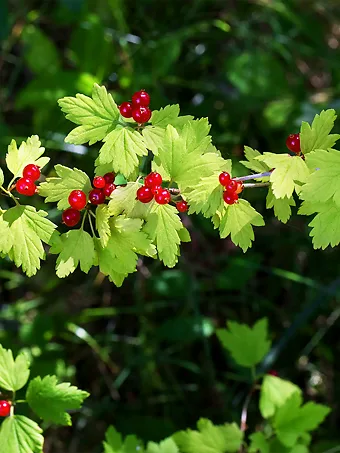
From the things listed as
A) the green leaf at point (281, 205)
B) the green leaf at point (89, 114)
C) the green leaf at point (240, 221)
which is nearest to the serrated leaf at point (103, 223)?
the green leaf at point (89, 114)

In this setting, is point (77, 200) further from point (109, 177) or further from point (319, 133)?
point (319, 133)

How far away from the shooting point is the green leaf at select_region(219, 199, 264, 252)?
113cm

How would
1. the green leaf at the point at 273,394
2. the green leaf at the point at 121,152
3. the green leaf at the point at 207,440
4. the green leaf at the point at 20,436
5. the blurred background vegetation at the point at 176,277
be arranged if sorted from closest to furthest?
the green leaf at the point at 121,152
the green leaf at the point at 20,436
the green leaf at the point at 207,440
the green leaf at the point at 273,394
the blurred background vegetation at the point at 176,277

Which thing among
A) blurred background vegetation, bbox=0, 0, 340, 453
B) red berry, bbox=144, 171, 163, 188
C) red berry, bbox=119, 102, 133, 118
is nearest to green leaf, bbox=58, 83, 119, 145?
red berry, bbox=119, 102, 133, 118

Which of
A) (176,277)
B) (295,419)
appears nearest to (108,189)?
(295,419)

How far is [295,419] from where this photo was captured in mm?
1727

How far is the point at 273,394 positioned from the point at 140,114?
Answer: 1.16 m

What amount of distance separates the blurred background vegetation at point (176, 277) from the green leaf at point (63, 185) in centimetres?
92

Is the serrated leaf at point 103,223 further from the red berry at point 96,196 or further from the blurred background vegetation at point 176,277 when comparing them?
the blurred background vegetation at point 176,277

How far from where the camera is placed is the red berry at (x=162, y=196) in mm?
1081

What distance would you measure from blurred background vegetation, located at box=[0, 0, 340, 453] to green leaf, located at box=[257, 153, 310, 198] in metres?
1.08

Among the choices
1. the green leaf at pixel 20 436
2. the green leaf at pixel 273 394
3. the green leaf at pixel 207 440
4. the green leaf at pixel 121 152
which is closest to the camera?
the green leaf at pixel 121 152

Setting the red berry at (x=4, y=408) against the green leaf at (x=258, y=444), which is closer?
the red berry at (x=4, y=408)

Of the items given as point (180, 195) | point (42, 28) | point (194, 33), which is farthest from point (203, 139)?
point (42, 28)
